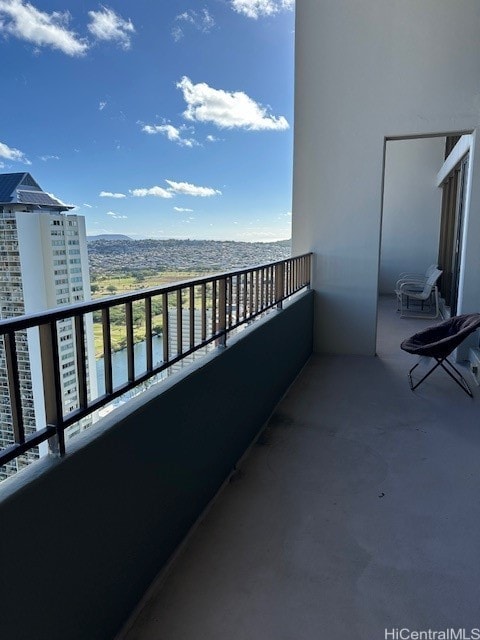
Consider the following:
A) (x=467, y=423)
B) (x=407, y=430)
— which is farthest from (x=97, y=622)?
(x=467, y=423)

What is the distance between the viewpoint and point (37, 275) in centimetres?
206

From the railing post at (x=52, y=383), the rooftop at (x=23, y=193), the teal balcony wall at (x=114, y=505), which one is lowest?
the teal balcony wall at (x=114, y=505)

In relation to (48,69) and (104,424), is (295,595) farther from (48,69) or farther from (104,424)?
(48,69)

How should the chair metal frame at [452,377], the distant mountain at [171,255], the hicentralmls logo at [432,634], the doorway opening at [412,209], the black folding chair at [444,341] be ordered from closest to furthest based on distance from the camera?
the hicentralmls logo at [432,634]
the distant mountain at [171,255]
the black folding chair at [444,341]
the chair metal frame at [452,377]
the doorway opening at [412,209]

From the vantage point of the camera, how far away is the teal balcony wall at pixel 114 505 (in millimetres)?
966

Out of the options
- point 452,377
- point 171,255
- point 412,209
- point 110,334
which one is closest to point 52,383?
point 110,334

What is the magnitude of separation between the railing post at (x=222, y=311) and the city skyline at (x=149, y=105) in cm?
168

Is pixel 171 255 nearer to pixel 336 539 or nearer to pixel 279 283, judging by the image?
pixel 279 283

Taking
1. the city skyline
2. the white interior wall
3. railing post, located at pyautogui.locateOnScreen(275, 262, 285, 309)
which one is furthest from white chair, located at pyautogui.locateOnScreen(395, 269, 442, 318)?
railing post, located at pyautogui.locateOnScreen(275, 262, 285, 309)

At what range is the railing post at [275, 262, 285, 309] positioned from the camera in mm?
3338

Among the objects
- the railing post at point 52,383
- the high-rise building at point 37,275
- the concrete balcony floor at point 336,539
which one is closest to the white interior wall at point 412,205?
the concrete balcony floor at point 336,539

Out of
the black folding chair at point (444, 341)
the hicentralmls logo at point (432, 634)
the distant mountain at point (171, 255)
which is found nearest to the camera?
the hicentralmls logo at point (432, 634)

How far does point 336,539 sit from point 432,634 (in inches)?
20.0

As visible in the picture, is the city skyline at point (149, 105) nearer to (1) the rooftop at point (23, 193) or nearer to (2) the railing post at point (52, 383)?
(1) the rooftop at point (23, 193)
